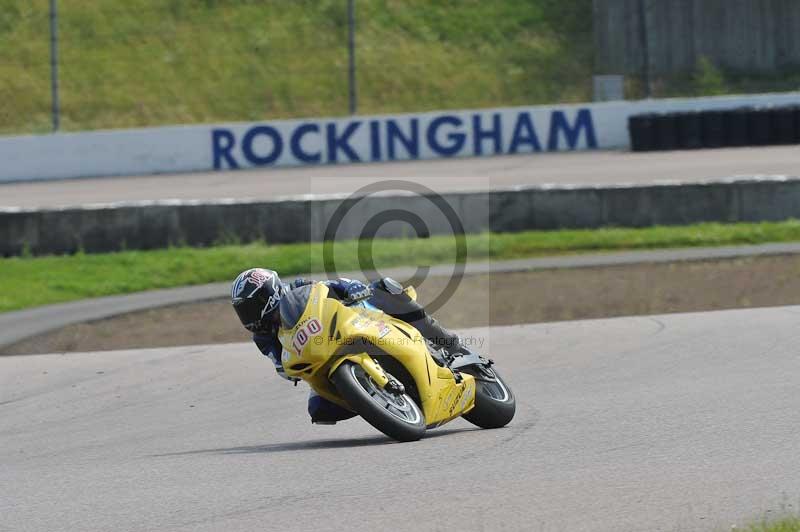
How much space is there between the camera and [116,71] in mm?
26531

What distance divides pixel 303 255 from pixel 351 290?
448 inches

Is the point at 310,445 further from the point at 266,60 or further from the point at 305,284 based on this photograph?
the point at 266,60

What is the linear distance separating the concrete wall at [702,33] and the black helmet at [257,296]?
21.0 meters

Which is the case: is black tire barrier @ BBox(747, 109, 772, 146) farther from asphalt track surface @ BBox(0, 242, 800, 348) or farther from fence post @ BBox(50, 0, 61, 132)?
fence post @ BBox(50, 0, 61, 132)

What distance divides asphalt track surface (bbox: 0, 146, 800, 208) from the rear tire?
14.3 meters

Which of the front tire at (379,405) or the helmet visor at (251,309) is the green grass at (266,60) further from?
the front tire at (379,405)

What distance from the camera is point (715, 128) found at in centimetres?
2519

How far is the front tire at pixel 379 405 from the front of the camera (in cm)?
659

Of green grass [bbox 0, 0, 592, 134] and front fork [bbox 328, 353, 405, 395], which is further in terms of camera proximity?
green grass [bbox 0, 0, 592, 134]

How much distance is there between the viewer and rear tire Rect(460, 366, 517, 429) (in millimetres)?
7414

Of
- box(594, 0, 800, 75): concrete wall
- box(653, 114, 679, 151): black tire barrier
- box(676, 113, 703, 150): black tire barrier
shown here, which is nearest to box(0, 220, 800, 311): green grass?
box(676, 113, 703, 150): black tire barrier

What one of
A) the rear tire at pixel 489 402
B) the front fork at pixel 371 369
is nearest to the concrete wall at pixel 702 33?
the rear tire at pixel 489 402

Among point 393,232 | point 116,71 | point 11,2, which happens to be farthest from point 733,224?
point 11,2

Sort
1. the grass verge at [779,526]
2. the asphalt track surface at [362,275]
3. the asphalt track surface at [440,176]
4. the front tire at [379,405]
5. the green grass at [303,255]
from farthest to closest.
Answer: the asphalt track surface at [440,176] < the green grass at [303,255] < the asphalt track surface at [362,275] < the front tire at [379,405] < the grass verge at [779,526]
